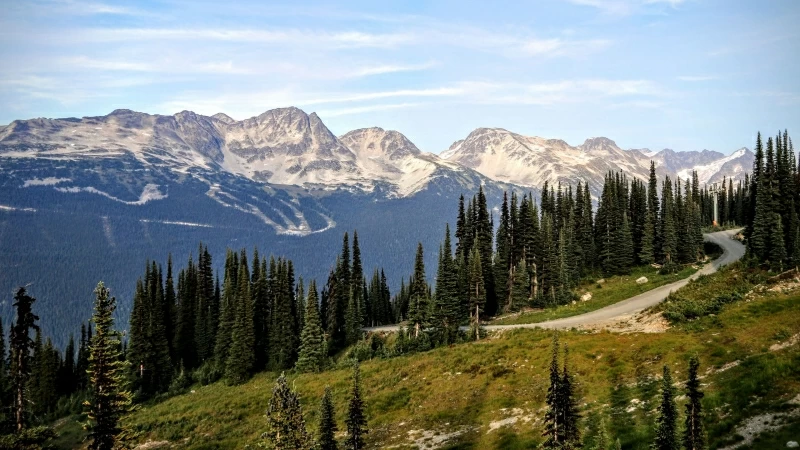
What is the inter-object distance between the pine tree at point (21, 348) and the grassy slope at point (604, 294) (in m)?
60.7

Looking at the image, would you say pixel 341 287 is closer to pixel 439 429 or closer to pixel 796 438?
pixel 439 429

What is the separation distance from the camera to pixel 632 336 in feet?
169

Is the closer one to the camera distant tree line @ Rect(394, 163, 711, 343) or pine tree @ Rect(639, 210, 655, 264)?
distant tree line @ Rect(394, 163, 711, 343)

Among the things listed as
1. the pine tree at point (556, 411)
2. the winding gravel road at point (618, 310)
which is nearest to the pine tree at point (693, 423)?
the pine tree at point (556, 411)

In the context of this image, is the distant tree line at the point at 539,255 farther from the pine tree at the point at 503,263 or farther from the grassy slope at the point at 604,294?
the grassy slope at the point at 604,294

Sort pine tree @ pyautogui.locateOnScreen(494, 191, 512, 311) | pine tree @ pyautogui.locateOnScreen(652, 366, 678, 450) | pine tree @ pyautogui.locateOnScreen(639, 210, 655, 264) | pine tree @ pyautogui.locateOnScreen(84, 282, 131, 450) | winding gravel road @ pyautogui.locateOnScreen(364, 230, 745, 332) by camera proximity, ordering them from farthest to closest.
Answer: pine tree @ pyautogui.locateOnScreen(639, 210, 655, 264), pine tree @ pyautogui.locateOnScreen(494, 191, 512, 311), winding gravel road @ pyautogui.locateOnScreen(364, 230, 745, 332), pine tree @ pyautogui.locateOnScreen(84, 282, 131, 450), pine tree @ pyautogui.locateOnScreen(652, 366, 678, 450)

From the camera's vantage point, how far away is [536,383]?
47812 millimetres

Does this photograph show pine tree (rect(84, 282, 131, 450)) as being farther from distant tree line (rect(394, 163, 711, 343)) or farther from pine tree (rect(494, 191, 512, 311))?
pine tree (rect(494, 191, 512, 311))

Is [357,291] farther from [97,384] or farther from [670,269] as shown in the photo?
[97,384]

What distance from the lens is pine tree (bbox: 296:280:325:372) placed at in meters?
87.7

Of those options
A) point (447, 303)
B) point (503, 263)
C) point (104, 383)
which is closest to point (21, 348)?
point (104, 383)

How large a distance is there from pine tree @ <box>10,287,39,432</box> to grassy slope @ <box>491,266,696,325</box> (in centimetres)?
6069

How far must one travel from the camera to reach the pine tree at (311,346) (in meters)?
87.7

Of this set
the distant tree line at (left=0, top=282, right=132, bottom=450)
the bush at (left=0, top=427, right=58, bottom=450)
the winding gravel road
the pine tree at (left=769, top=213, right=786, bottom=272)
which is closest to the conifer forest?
the pine tree at (left=769, top=213, right=786, bottom=272)
